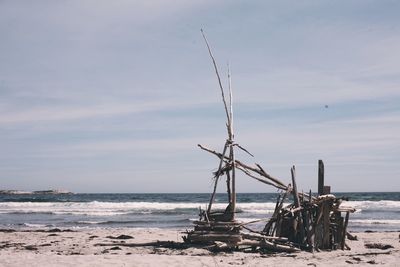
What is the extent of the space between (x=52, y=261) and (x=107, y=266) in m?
1.72

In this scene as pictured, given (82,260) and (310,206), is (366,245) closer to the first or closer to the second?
(310,206)

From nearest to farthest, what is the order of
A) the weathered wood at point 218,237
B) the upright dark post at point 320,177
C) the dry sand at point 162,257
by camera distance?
the dry sand at point 162,257
the weathered wood at point 218,237
the upright dark post at point 320,177

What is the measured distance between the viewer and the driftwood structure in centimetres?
1588

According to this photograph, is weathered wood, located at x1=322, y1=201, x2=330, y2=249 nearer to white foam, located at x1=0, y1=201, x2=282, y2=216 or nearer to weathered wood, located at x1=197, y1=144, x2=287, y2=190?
weathered wood, located at x1=197, y1=144, x2=287, y2=190

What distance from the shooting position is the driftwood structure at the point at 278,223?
1588 cm

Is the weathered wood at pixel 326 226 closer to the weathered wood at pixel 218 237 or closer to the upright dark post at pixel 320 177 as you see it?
the upright dark post at pixel 320 177

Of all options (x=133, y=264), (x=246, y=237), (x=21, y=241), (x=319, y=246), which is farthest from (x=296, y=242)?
(x=21, y=241)

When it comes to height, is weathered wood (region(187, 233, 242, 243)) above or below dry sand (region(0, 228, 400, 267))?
above

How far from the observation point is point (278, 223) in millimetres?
16484

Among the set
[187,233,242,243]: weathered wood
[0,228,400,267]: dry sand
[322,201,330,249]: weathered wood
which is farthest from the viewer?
[322,201,330,249]: weathered wood

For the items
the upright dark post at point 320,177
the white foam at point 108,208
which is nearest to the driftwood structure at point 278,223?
the upright dark post at point 320,177

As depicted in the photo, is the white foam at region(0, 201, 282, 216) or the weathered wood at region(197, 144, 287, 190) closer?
the weathered wood at region(197, 144, 287, 190)

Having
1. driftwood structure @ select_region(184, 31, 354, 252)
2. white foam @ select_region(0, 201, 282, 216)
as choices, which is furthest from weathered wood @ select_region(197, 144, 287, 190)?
white foam @ select_region(0, 201, 282, 216)

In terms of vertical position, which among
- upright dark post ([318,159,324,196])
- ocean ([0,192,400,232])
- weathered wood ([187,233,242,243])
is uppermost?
upright dark post ([318,159,324,196])
